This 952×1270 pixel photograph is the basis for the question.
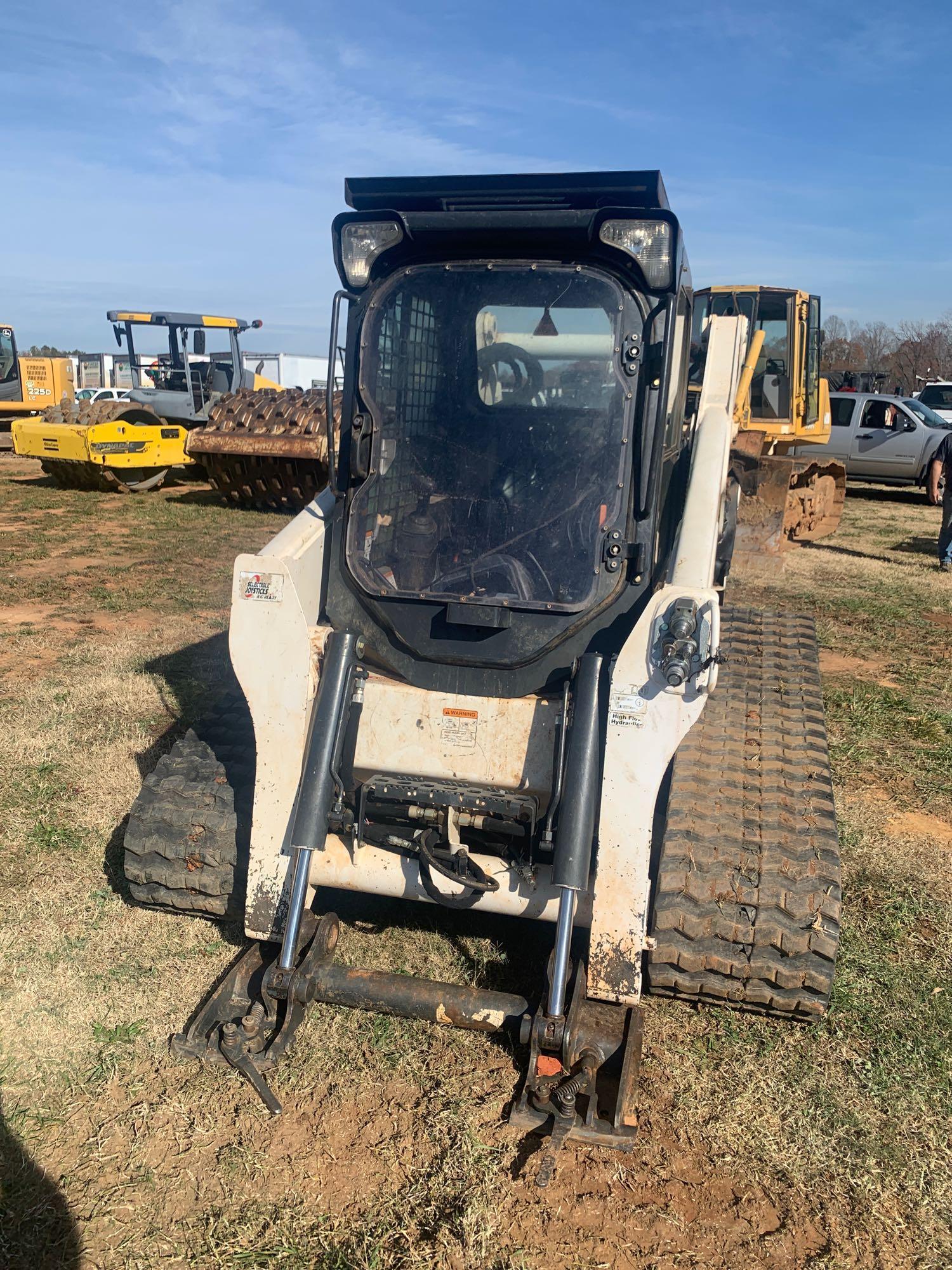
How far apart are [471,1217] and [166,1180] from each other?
2.64 feet

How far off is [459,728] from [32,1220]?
5.67ft

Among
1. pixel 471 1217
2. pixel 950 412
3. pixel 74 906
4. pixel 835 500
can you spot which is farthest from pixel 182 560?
pixel 950 412

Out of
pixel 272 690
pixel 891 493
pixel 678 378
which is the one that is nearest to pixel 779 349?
pixel 891 493

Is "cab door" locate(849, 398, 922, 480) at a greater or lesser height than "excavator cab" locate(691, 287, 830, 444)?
lesser

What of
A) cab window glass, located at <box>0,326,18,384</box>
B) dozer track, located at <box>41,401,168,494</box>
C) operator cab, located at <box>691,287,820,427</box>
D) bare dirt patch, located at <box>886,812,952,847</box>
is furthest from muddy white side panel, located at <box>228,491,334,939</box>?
cab window glass, located at <box>0,326,18,384</box>

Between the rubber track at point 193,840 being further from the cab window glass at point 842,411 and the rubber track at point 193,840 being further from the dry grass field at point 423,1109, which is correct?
the cab window glass at point 842,411

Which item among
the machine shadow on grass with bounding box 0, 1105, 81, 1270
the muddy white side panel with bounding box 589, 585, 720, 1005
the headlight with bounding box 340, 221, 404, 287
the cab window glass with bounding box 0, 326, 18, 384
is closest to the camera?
the machine shadow on grass with bounding box 0, 1105, 81, 1270

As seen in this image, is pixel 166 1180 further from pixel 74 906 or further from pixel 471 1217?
pixel 74 906

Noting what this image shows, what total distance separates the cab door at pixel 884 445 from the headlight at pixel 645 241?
15649mm

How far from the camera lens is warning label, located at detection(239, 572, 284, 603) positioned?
328 cm

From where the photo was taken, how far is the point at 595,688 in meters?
3.09

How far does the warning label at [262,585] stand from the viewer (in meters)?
3.28

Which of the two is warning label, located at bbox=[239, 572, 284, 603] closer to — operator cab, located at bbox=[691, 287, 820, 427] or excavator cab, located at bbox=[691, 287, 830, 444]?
excavator cab, located at bbox=[691, 287, 830, 444]

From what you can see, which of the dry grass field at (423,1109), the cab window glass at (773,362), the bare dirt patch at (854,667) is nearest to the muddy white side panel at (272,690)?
the dry grass field at (423,1109)
